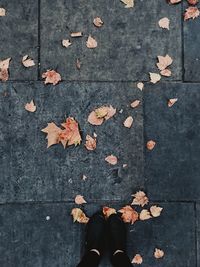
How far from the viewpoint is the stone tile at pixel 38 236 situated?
455 cm

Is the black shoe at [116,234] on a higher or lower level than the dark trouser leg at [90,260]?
higher

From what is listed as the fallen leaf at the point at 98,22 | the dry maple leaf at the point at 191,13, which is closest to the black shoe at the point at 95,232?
the fallen leaf at the point at 98,22

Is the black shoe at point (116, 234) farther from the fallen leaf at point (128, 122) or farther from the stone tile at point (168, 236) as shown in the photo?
the fallen leaf at point (128, 122)

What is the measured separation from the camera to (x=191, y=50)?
15.6ft

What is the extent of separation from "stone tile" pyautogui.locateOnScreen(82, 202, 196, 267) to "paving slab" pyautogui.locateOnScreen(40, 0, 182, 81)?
1201mm

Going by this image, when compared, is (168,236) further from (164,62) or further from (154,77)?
(164,62)

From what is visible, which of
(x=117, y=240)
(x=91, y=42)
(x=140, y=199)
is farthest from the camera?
(x=91, y=42)

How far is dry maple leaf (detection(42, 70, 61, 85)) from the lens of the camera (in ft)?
15.3

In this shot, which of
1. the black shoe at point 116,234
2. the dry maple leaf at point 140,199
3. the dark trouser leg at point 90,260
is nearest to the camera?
the dark trouser leg at point 90,260

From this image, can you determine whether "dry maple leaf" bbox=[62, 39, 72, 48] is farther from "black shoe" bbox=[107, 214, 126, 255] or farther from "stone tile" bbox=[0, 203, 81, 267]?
"black shoe" bbox=[107, 214, 126, 255]

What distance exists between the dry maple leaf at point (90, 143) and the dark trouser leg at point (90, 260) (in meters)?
0.92

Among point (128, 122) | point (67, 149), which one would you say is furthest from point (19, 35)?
point (128, 122)

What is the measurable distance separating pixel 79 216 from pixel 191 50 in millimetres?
1808

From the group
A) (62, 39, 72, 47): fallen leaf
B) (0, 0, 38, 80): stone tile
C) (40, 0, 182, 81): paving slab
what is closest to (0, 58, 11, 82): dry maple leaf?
(0, 0, 38, 80): stone tile
